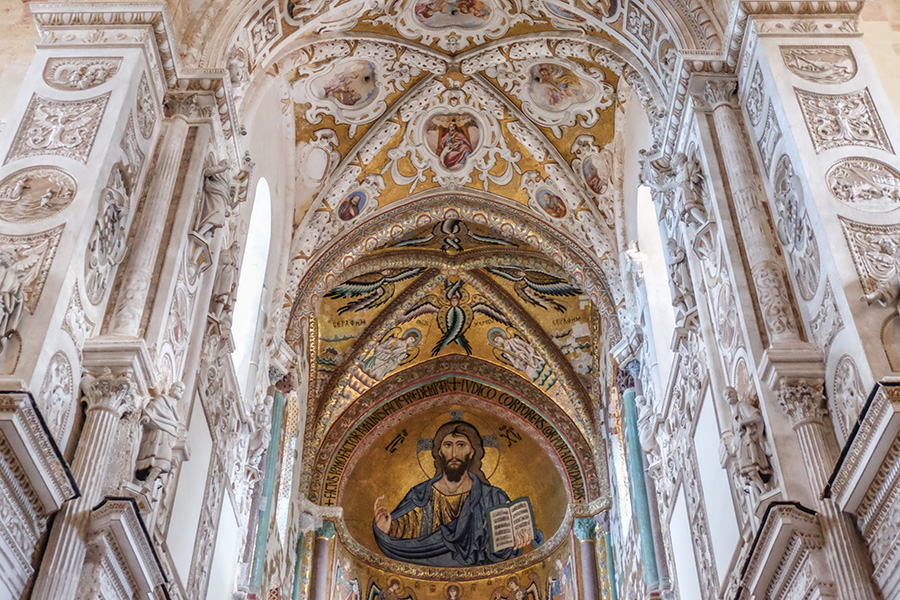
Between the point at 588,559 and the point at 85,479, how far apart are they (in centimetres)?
1062

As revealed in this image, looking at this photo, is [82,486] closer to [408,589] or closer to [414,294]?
[414,294]

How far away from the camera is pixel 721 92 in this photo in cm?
853

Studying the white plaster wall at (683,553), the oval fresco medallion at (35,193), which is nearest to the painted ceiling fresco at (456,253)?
the oval fresco medallion at (35,193)

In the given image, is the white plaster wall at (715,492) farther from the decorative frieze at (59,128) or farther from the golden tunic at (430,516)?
the golden tunic at (430,516)

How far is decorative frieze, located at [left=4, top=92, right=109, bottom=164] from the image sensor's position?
284 inches

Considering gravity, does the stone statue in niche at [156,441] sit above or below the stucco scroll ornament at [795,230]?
below

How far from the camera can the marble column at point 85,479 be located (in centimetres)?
577

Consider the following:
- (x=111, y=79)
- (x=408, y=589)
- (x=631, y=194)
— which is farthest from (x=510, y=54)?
(x=408, y=589)

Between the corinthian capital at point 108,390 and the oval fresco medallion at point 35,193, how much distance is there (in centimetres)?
114

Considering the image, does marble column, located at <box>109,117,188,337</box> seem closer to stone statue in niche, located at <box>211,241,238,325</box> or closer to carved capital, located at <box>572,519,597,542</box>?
stone statue in niche, located at <box>211,241,238,325</box>

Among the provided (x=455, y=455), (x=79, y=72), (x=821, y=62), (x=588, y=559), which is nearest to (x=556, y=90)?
(x=821, y=62)

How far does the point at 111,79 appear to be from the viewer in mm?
7746

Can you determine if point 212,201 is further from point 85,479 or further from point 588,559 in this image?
point 588,559

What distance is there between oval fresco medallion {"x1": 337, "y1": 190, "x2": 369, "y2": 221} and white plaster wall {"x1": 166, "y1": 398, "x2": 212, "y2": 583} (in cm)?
558
